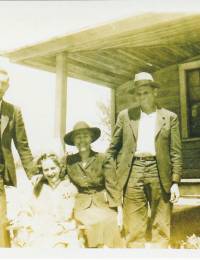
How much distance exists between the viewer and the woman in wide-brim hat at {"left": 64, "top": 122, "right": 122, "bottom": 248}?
350 centimetres

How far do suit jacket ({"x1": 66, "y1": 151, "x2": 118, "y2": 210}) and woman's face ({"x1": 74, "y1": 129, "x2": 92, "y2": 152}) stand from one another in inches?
4.0

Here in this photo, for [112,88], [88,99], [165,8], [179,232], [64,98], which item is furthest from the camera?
[112,88]

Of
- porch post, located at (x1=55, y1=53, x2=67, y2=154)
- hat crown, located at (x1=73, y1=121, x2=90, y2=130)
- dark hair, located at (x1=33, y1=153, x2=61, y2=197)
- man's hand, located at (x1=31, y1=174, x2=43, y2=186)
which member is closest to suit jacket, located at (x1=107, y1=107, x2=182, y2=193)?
hat crown, located at (x1=73, y1=121, x2=90, y2=130)

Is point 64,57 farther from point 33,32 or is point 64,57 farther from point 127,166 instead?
point 127,166

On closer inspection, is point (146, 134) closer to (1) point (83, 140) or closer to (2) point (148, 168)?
(2) point (148, 168)

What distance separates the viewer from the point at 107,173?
371 cm

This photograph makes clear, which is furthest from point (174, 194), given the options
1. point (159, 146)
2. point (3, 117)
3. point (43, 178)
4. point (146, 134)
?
point (3, 117)

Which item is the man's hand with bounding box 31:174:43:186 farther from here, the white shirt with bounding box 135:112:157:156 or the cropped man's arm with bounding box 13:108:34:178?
the white shirt with bounding box 135:112:157:156

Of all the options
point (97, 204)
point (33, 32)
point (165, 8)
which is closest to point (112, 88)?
point (33, 32)

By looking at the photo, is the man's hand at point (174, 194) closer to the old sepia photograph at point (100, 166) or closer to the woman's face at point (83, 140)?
the old sepia photograph at point (100, 166)

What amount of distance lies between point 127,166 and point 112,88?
3.83m

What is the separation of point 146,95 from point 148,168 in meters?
0.71

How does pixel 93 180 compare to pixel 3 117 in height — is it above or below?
below

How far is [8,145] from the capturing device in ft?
12.6
